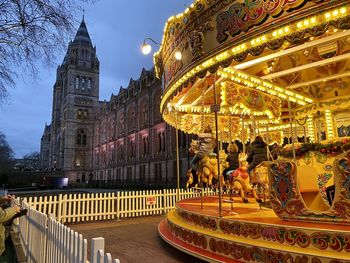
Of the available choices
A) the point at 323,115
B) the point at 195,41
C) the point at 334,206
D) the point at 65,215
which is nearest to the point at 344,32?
the point at 195,41

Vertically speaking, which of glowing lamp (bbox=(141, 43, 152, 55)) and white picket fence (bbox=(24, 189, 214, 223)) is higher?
glowing lamp (bbox=(141, 43, 152, 55))

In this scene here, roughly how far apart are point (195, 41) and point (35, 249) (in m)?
5.28

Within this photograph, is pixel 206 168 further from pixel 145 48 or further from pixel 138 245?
pixel 145 48

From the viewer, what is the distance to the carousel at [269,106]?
4.12 meters

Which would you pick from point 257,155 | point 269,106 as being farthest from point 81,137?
point 257,155

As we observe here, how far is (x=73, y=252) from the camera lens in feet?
10.2

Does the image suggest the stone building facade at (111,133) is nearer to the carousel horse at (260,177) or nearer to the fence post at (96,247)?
the carousel horse at (260,177)

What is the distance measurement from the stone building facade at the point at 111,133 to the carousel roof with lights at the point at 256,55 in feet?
76.9

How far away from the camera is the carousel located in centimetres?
412

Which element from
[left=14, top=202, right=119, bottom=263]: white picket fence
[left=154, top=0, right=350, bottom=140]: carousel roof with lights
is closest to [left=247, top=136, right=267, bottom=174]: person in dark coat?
[left=154, top=0, right=350, bottom=140]: carousel roof with lights

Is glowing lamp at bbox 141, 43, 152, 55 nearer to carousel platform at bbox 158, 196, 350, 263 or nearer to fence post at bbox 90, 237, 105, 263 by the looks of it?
carousel platform at bbox 158, 196, 350, 263

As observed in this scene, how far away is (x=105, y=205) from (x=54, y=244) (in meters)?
8.32

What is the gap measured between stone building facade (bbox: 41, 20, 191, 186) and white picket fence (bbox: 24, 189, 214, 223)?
63.8ft

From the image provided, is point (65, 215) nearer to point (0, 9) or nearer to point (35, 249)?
point (35, 249)
